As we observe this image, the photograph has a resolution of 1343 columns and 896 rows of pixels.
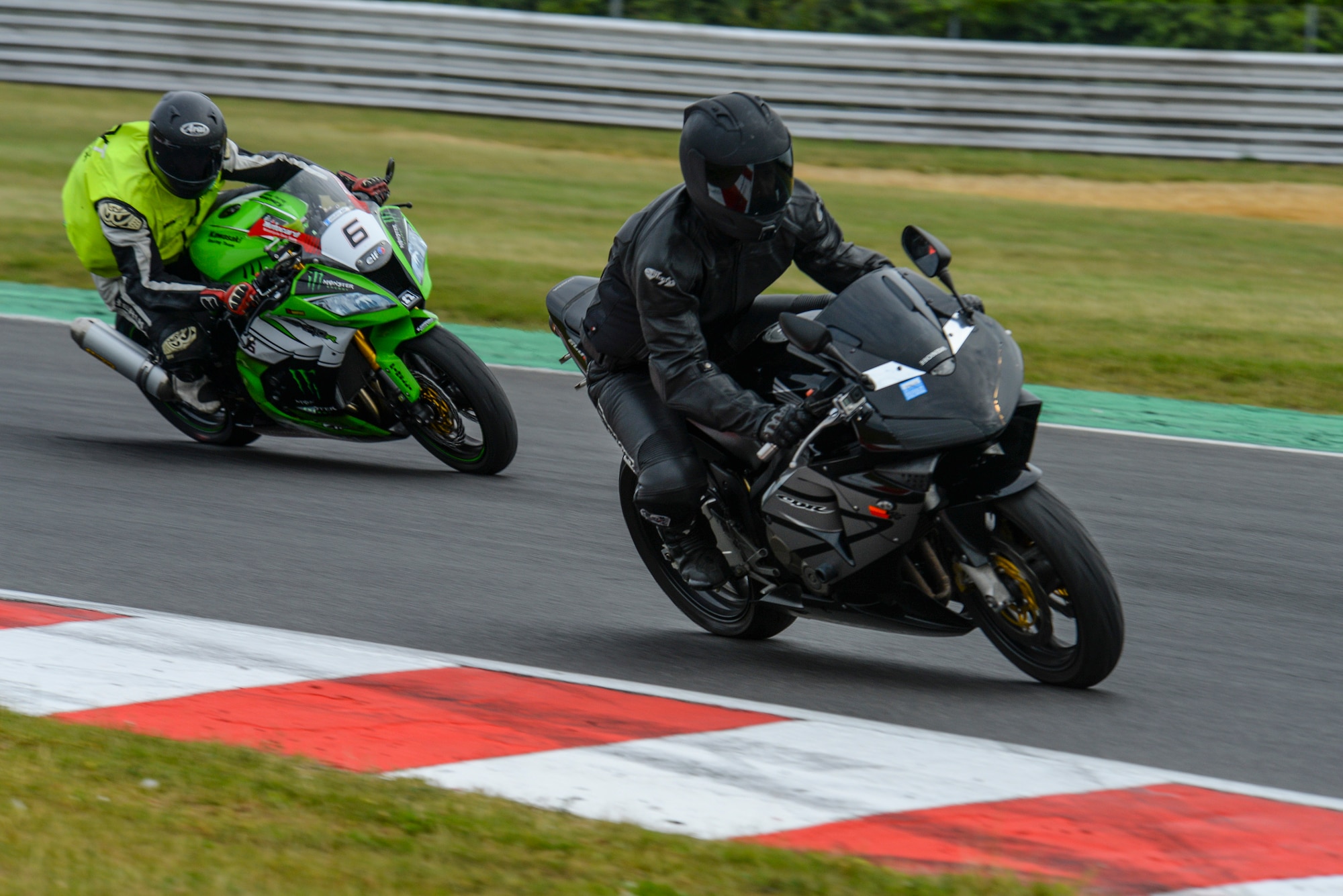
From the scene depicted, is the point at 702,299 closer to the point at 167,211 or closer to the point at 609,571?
the point at 609,571

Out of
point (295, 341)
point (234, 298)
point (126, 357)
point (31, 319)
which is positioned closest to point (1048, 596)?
point (295, 341)

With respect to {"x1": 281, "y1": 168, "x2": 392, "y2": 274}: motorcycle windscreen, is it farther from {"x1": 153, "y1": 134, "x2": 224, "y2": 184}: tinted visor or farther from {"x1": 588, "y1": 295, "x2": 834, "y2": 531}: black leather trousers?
{"x1": 588, "y1": 295, "x2": 834, "y2": 531}: black leather trousers

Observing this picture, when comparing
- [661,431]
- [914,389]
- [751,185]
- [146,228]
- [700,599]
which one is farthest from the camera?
[146,228]

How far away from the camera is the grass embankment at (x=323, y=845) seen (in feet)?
10.5

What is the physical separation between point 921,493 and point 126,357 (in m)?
5.10

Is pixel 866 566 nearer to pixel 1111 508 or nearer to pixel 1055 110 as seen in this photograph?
pixel 1111 508

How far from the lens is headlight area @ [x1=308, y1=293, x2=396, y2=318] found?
759cm

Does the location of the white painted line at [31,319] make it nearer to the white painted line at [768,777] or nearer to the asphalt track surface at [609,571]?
the asphalt track surface at [609,571]

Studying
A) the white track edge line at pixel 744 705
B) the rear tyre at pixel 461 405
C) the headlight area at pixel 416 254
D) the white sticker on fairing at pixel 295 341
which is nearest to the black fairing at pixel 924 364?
the white track edge line at pixel 744 705

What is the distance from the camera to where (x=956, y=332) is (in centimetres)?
456

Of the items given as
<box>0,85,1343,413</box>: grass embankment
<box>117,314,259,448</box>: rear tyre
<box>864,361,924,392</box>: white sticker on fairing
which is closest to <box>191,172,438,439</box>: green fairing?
<box>117,314,259,448</box>: rear tyre

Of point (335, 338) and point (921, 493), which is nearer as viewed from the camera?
point (921, 493)

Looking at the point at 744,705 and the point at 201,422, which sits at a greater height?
the point at 744,705

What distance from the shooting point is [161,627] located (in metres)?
5.27
